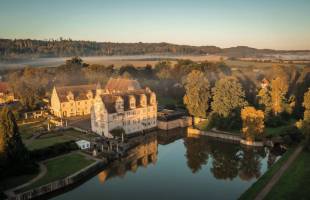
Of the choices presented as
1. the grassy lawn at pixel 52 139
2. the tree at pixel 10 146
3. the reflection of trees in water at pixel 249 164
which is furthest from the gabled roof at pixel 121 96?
the reflection of trees in water at pixel 249 164

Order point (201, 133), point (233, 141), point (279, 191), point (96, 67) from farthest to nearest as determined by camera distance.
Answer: point (96, 67), point (201, 133), point (233, 141), point (279, 191)

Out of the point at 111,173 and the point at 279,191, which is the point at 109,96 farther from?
the point at 279,191

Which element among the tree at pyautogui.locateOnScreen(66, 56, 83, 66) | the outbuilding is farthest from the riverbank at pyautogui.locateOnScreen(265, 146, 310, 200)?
the tree at pyautogui.locateOnScreen(66, 56, 83, 66)

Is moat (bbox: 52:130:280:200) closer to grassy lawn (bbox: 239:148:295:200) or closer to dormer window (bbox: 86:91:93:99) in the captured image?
grassy lawn (bbox: 239:148:295:200)

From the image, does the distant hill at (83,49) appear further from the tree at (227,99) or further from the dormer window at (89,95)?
the tree at (227,99)

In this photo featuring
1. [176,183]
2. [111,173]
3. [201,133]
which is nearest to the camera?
[176,183]

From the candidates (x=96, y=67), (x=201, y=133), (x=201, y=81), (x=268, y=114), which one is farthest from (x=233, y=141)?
(x=96, y=67)
